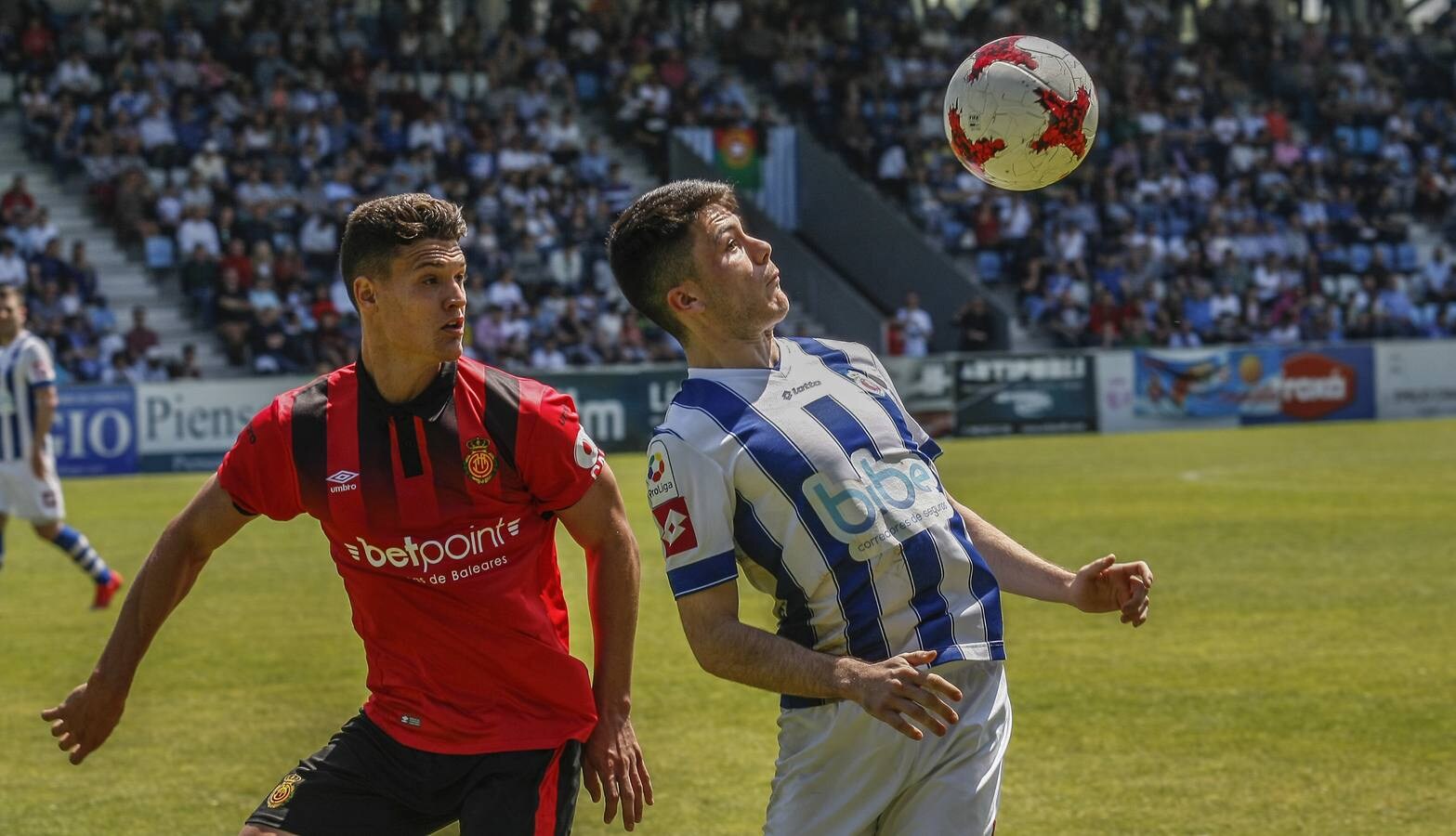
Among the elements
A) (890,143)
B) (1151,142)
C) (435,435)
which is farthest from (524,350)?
(435,435)

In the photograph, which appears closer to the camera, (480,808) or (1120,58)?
(480,808)

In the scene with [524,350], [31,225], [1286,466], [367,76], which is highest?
[367,76]

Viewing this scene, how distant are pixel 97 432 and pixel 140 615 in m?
19.9

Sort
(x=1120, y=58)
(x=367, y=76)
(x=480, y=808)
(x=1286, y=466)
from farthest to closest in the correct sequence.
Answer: (x=1120, y=58)
(x=367, y=76)
(x=1286, y=466)
(x=480, y=808)

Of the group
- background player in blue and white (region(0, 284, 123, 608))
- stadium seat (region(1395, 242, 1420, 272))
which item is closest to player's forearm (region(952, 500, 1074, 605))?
background player in blue and white (region(0, 284, 123, 608))

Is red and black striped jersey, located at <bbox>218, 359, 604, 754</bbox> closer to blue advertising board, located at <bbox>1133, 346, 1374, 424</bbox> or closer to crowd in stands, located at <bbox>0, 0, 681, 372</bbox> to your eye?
crowd in stands, located at <bbox>0, 0, 681, 372</bbox>

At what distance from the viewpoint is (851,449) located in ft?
12.2

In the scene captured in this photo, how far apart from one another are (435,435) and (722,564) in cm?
88

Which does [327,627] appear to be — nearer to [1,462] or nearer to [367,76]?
[1,462]

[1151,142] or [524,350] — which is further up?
[1151,142]

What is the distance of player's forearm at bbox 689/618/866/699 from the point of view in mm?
A: 3402

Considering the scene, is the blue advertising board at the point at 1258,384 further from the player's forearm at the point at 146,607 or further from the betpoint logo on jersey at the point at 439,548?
the player's forearm at the point at 146,607

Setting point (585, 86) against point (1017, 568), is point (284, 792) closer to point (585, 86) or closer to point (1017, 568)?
point (1017, 568)

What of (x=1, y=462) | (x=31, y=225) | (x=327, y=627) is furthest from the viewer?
(x=31, y=225)
